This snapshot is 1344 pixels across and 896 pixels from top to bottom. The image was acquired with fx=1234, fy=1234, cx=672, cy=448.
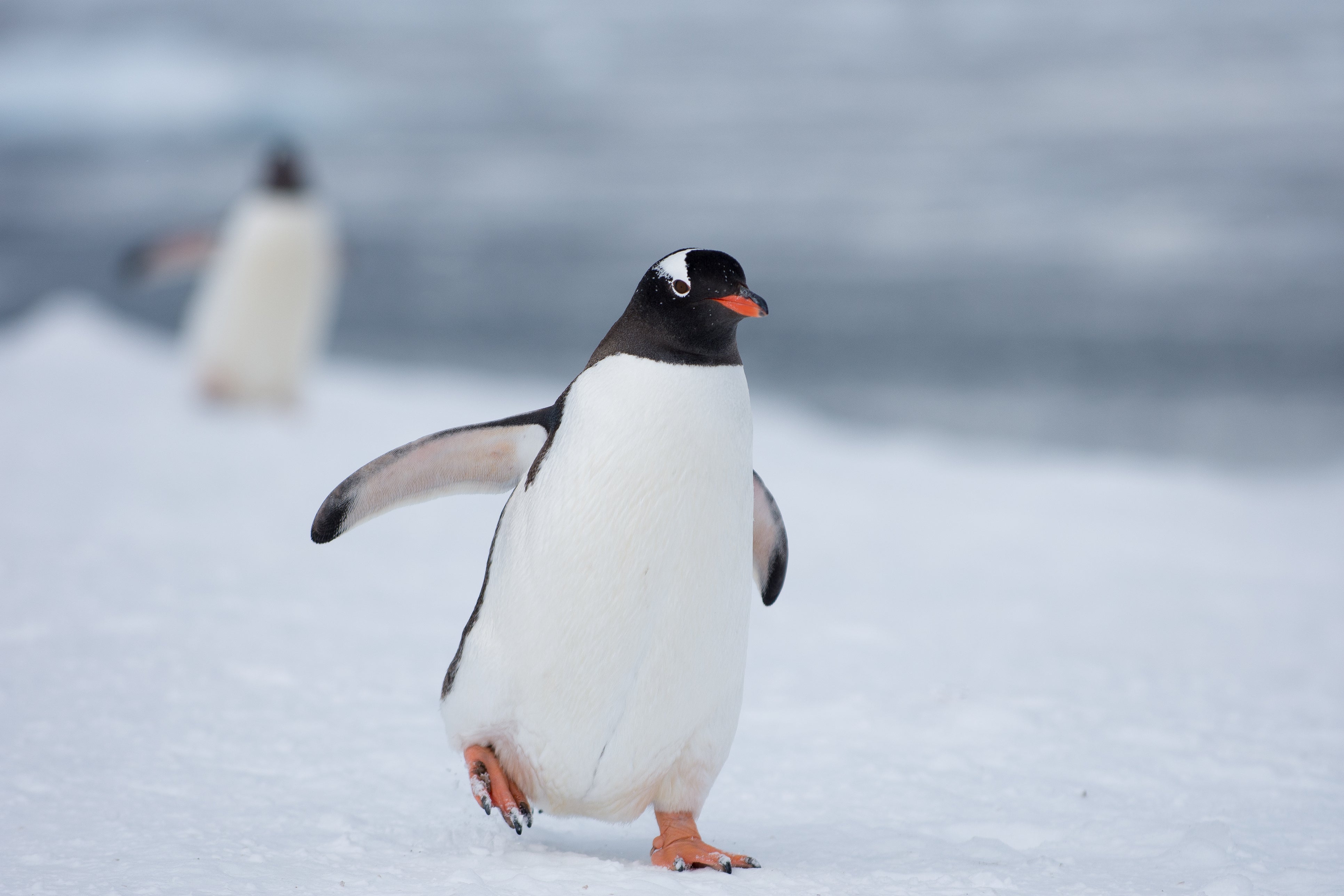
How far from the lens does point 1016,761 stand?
9.31 ft

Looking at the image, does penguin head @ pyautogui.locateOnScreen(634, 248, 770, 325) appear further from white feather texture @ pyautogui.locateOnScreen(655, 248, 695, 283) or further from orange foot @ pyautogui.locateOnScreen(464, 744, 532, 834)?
orange foot @ pyautogui.locateOnScreen(464, 744, 532, 834)

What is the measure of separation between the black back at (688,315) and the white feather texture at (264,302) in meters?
5.31

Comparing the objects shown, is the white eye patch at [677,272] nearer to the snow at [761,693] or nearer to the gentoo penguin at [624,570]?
the gentoo penguin at [624,570]

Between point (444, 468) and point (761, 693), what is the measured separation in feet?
4.66

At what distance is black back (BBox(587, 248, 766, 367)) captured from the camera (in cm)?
198

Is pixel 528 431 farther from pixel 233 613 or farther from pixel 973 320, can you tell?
pixel 973 320

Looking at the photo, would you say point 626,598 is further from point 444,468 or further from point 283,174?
point 283,174

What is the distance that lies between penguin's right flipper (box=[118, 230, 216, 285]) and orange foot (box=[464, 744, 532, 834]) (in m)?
6.36

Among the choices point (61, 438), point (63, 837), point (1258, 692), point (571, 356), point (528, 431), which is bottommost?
point (63, 837)

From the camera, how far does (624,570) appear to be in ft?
6.66

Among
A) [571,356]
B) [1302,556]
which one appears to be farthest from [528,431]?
[571,356]

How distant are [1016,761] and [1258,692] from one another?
1.11 m

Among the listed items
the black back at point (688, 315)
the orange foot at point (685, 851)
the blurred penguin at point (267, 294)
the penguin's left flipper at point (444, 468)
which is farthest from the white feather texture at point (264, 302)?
the orange foot at point (685, 851)

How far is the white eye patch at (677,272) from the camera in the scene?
1.99 metres
